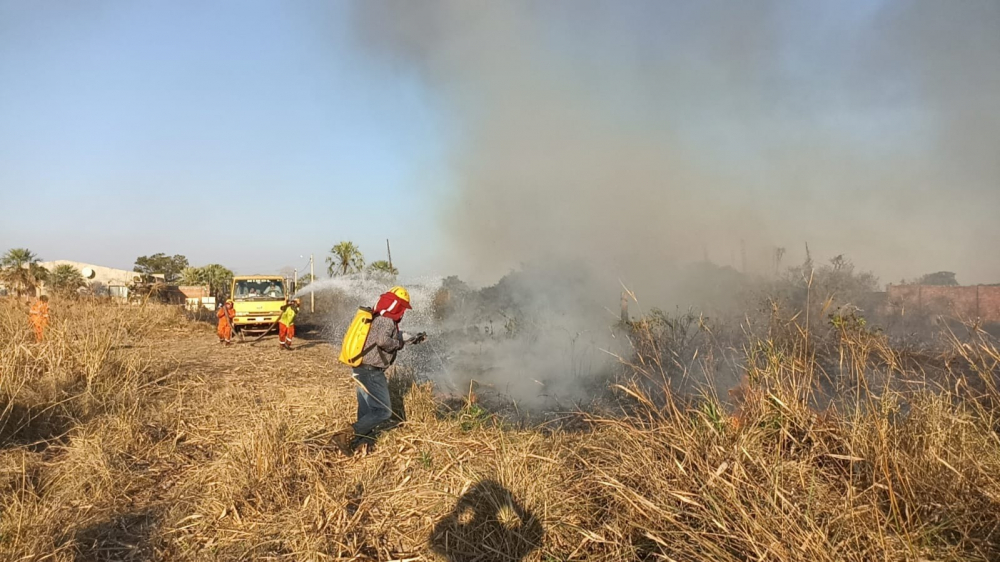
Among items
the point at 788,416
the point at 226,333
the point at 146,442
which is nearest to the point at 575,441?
the point at 788,416

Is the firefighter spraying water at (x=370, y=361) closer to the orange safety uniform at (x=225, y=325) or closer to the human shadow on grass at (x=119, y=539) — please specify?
the human shadow on grass at (x=119, y=539)

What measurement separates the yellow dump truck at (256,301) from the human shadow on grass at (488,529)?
14.0 m

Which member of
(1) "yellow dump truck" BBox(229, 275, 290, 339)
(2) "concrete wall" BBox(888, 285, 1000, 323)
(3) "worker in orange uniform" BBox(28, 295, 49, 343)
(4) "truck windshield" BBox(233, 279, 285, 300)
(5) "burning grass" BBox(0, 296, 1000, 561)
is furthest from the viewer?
(4) "truck windshield" BBox(233, 279, 285, 300)

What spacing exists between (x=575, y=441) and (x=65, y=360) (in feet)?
20.3

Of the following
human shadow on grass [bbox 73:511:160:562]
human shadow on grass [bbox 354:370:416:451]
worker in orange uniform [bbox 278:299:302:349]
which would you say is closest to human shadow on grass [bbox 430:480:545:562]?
human shadow on grass [bbox 354:370:416:451]

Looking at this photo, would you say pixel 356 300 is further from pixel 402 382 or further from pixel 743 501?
pixel 743 501

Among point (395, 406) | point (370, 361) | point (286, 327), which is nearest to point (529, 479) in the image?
point (370, 361)

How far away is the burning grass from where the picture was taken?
2.77 m

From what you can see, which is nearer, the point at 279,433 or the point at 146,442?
the point at 279,433

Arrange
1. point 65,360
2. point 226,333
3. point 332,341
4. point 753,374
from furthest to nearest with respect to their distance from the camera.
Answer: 1. point 332,341
2. point 226,333
3. point 65,360
4. point 753,374

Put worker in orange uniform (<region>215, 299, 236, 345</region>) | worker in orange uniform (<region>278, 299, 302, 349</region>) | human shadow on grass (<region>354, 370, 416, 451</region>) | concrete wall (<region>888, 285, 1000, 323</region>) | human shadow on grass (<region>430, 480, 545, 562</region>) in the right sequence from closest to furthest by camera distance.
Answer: human shadow on grass (<region>430, 480, 545, 562</region>) → human shadow on grass (<region>354, 370, 416, 451</region>) → worker in orange uniform (<region>278, 299, 302, 349</region>) → worker in orange uniform (<region>215, 299, 236, 345</region>) → concrete wall (<region>888, 285, 1000, 323</region>)

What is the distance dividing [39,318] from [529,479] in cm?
842

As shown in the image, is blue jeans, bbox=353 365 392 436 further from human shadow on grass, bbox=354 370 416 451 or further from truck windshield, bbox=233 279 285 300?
truck windshield, bbox=233 279 285 300

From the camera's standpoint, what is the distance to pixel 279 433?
491 cm
